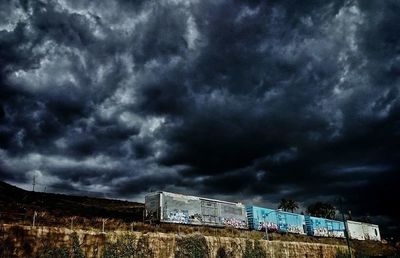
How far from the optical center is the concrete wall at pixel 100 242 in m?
26.5

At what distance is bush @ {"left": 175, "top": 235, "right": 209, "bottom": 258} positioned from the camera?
3681cm

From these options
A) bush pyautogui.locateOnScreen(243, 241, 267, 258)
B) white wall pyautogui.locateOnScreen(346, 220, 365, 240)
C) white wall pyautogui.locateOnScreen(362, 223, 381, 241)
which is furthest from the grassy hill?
white wall pyautogui.locateOnScreen(362, 223, 381, 241)

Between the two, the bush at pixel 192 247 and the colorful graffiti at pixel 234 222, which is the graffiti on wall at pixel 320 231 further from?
the bush at pixel 192 247

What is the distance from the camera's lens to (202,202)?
49219 millimetres

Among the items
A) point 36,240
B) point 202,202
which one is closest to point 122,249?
point 36,240

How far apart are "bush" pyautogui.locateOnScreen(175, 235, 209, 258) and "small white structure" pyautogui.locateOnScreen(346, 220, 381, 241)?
57839mm

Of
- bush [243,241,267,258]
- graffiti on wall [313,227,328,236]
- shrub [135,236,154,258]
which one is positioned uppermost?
graffiti on wall [313,227,328,236]

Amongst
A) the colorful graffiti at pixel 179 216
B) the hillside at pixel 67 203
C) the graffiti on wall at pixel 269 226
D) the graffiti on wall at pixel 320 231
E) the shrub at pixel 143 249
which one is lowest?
the shrub at pixel 143 249

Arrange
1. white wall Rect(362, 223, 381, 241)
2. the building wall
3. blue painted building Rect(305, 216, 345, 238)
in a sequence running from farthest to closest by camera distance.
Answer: white wall Rect(362, 223, 381, 241)
blue painted building Rect(305, 216, 345, 238)
the building wall

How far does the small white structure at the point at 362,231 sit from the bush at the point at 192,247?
190ft

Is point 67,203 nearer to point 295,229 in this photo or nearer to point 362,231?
point 295,229

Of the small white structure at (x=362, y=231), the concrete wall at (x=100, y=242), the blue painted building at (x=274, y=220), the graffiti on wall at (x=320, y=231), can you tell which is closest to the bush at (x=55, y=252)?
the concrete wall at (x=100, y=242)

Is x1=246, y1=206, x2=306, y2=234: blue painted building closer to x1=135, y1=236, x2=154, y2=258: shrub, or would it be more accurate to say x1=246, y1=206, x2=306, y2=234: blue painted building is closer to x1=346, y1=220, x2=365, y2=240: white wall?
x1=346, y1=220, x2=365, y2=240: white wall

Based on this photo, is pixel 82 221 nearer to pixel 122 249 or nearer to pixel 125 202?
pixel 122 249
